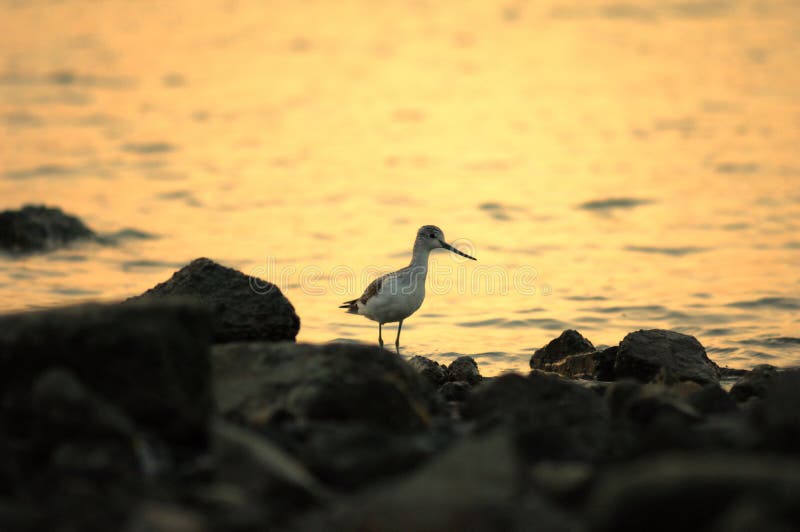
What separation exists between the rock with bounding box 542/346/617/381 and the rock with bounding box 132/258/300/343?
3135mm

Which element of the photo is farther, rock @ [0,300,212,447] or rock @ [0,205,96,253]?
rock @ [0,205,96,253]

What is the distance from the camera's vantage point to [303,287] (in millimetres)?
15508

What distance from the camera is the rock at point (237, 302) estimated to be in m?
9.38

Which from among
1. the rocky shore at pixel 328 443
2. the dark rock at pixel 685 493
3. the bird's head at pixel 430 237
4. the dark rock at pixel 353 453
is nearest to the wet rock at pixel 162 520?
the rocky shore at pixel 328 443

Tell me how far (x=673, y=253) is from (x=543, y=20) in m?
15.9

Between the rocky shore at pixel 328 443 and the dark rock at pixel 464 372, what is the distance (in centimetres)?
256

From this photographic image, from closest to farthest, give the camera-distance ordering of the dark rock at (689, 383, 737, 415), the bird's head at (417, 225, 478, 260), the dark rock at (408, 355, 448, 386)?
the dark rock at (689, 383, 737, 415)
the dark rock at (408, 355, 448, 386)
the bird's head at (417, 225, 478, 260)

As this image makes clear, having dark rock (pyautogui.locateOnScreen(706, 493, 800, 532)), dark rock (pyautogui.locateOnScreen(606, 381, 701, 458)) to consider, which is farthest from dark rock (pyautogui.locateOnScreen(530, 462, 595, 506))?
dark rock (pyautogui.locateOnScreen(706, 493, 800, 532))

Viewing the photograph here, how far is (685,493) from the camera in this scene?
4602 mm

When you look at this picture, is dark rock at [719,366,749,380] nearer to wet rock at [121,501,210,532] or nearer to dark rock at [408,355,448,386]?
dark rock at [408,355,448,386]

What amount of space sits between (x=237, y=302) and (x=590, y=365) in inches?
148

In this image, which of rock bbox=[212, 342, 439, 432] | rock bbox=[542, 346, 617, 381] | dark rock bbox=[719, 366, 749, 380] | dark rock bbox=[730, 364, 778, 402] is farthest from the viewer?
dark rock bbox=[719, 366, 749, 380]

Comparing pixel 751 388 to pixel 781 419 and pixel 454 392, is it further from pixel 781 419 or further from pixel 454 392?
pixel 781 419

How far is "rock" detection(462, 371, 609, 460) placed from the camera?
655 cm
